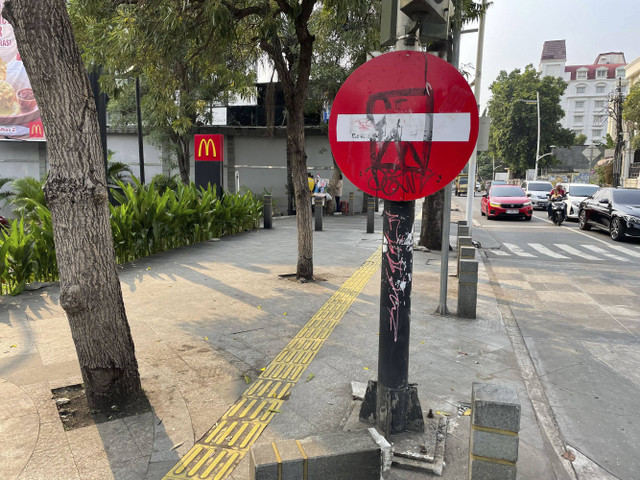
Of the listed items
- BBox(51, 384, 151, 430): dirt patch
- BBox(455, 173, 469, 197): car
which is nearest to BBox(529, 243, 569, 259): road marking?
BBox(51, 384, 151, 430): dirt patch

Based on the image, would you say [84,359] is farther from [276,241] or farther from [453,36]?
[276,241]

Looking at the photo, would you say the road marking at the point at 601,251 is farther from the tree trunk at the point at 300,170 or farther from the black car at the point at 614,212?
the tree trunk at the point at 300,170

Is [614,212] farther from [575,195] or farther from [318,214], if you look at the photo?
[318,214]

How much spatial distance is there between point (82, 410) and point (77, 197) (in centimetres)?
155

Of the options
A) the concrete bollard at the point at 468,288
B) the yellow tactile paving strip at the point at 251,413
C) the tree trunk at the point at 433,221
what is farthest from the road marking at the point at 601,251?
the yellow tactile paving strip at the point at 251,413

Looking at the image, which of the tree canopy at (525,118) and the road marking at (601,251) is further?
the tree canopy at (525,118)

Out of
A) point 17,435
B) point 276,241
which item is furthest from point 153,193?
point 17,435

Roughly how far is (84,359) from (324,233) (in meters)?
11.7

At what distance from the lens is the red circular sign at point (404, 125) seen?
9.05 feet

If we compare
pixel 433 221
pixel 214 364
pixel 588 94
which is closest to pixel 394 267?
pixel 214 364

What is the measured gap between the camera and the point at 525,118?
170ft

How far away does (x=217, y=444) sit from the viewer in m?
3.23

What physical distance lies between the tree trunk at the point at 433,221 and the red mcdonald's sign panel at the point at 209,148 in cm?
607

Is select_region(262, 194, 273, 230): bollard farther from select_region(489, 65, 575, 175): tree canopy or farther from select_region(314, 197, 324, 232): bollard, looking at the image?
select_region(489, 65, 575, 175): tree canopy
